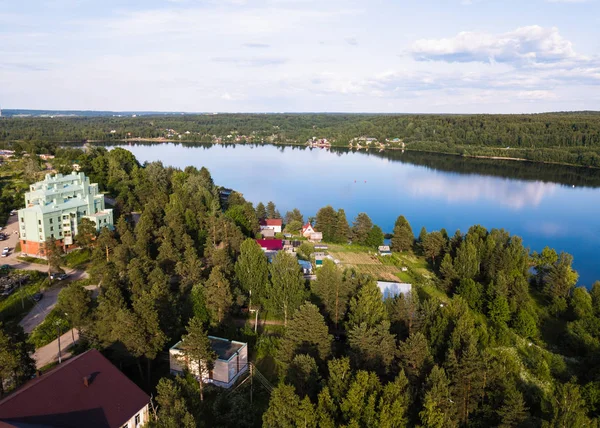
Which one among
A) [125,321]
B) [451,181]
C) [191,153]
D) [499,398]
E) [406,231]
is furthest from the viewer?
[191,153]

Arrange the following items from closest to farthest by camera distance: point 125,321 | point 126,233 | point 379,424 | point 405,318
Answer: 1. point 379,424
2. point 125,321
3. point 405,318
4. point 126,233

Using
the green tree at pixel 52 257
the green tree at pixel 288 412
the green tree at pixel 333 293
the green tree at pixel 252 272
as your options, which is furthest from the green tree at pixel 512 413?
the green tree at pixel 52 257

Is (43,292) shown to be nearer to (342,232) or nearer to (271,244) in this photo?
(271,244)

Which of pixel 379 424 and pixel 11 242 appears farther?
pixel 11 242

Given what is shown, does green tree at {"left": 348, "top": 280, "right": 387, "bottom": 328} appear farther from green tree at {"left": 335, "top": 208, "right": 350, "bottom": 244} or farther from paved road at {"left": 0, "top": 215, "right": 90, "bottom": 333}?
green tree at {"left": 335, "top": 208, "right": 350, "bottom": 244}

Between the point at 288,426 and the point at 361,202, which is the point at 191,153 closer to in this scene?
the point at 361,202

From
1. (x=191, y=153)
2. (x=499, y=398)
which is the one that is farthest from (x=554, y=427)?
(x=191, y=153)

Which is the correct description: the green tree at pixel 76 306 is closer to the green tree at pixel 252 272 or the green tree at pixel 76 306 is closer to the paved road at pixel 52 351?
the paved road at pixel 52 351

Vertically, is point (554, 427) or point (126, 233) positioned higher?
point (126, 233)
